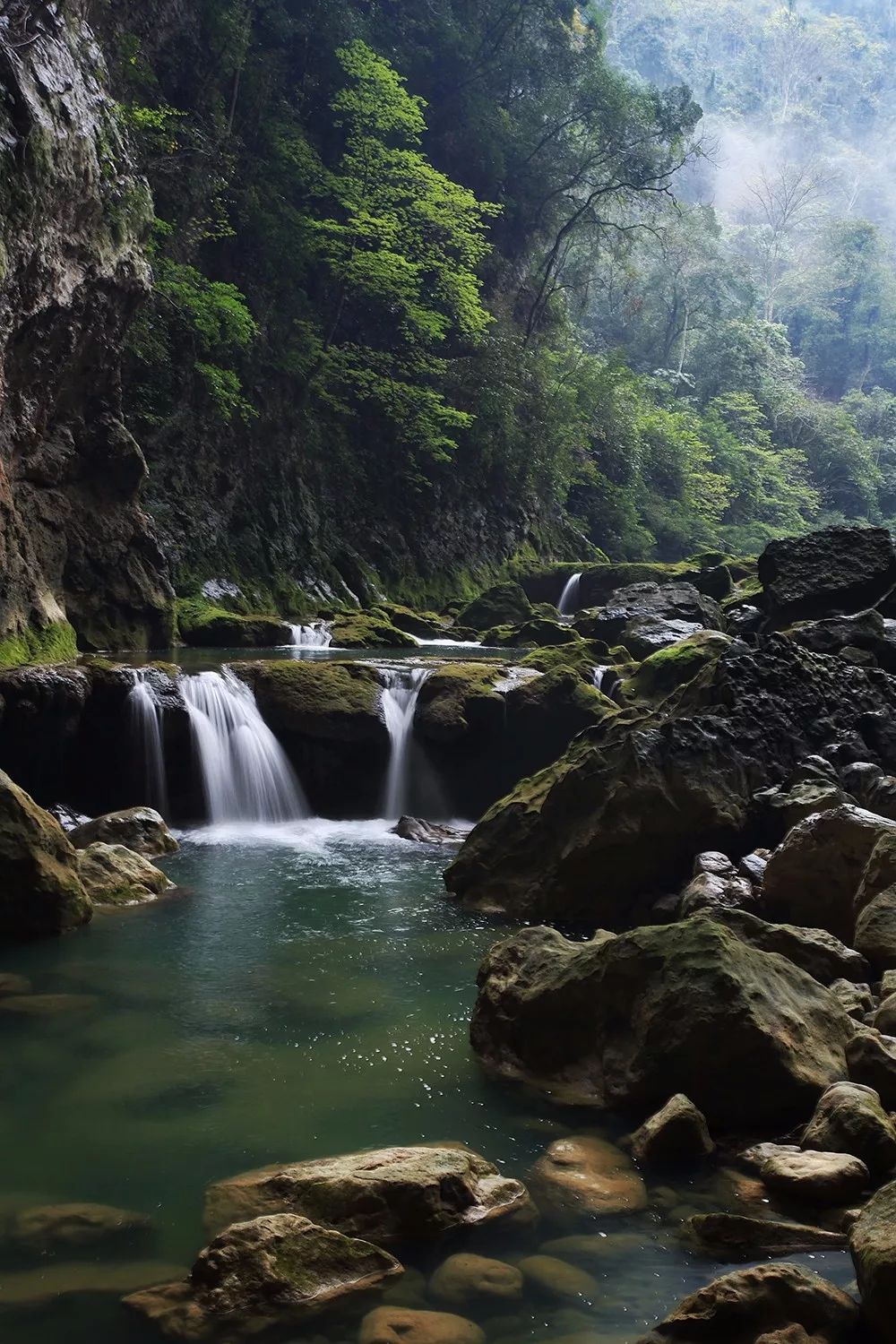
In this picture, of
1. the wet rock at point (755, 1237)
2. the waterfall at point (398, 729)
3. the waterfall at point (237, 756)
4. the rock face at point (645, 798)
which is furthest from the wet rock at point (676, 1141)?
the waterfall at point (398, 729)

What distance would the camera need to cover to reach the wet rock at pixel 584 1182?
13.4 ft

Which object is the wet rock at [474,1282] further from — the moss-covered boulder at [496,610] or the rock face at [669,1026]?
the moss-covered boulder at [496,610]

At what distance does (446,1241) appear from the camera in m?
3.81

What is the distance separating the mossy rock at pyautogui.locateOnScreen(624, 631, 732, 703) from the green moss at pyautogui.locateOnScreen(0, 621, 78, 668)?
7414 mm

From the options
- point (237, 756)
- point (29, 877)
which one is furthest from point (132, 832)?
point (29, 877)

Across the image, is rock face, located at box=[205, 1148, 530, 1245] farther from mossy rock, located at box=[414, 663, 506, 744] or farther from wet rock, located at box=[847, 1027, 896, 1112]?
mossy rock, located at box=[414, 663, 506, 744]

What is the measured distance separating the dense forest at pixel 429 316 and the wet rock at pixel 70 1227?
16.4m

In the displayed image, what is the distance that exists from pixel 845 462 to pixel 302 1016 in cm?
5143

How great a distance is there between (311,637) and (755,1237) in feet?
52.3

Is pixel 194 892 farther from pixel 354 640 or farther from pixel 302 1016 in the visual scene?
pixel 354 640

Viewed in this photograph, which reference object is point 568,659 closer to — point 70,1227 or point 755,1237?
point 755,1237

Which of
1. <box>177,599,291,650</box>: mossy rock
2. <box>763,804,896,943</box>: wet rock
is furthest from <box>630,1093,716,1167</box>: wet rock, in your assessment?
<box>177,599,291,650</box>: mossy rock

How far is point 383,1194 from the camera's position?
12.7ft

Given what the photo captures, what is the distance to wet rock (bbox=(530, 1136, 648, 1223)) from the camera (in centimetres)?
408
